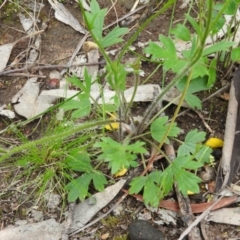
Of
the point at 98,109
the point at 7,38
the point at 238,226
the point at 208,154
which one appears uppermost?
the point at 7,38

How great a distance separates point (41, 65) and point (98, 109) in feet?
1.76

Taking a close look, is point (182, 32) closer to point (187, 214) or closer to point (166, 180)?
point (166, 180)

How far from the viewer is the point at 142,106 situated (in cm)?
259

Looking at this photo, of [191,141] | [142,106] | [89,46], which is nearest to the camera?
[191,141]

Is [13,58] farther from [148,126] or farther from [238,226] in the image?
[238,226]

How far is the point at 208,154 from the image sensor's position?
7.50ft

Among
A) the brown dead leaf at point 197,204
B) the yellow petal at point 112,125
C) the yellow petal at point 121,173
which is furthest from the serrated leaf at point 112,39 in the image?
the brown dead leaf at point 197,204

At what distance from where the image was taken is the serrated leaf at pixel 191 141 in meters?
2.34

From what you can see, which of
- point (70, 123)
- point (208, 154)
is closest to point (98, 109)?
point (70, 123)

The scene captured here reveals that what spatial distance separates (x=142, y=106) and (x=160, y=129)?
0.31m

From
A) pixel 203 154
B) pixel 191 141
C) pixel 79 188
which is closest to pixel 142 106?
pixel 191 141

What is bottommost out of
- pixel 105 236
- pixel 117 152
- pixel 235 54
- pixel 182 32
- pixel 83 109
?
→ pixel 105 236

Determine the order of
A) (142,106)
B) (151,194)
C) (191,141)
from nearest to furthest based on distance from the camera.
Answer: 1. (151,194)
2. (191,141)
3. (142,106)

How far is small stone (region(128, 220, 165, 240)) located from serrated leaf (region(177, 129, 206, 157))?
0.37 meters
